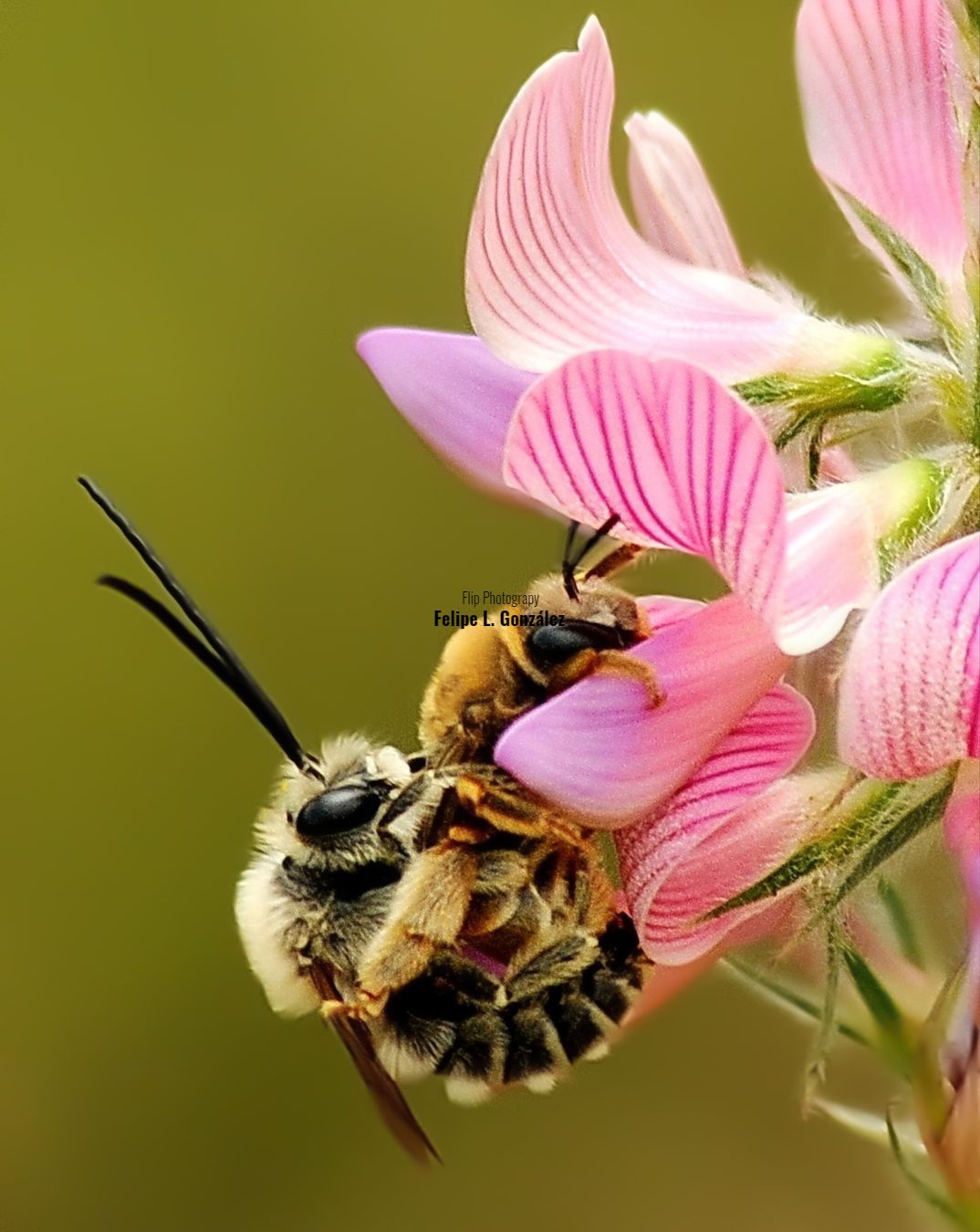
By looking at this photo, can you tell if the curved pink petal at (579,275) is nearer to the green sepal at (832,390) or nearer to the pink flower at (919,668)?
the green sepal at (832,390)

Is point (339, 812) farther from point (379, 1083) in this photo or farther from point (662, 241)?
point (662, 241)

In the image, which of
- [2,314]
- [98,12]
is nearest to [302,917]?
[2,314]

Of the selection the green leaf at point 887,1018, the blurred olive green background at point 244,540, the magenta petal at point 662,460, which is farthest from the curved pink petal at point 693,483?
the blurred olive green background at point 244,540

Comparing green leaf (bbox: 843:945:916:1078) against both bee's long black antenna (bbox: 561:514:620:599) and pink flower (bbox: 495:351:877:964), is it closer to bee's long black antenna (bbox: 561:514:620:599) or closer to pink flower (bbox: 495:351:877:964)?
pink flower (bbox: 495:351:877:964)

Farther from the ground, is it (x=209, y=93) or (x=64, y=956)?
(x=209, y=93)

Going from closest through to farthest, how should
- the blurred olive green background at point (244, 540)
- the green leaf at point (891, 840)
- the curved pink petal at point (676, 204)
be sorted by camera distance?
the green leaf at point (891, 840)
the curved pink petal at point (676, 204)
the blurred olive green background at point (244, 540)

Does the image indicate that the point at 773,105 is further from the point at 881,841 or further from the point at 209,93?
the point at 881,841
